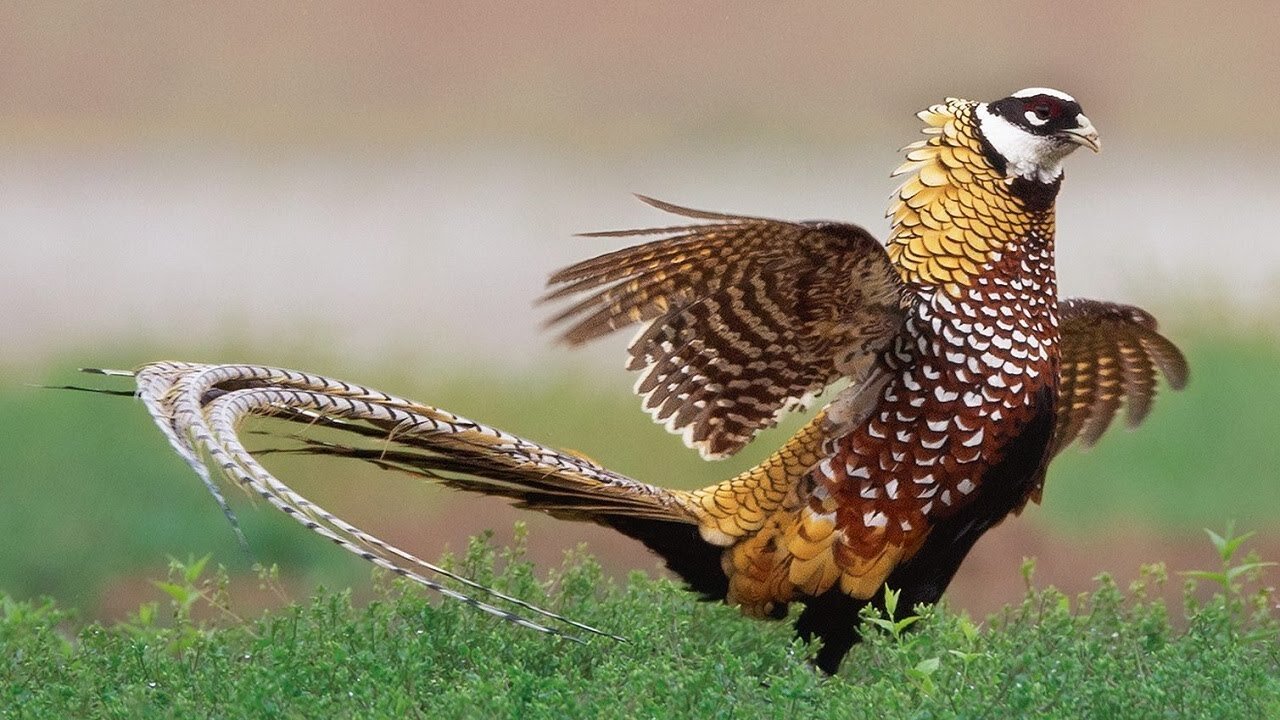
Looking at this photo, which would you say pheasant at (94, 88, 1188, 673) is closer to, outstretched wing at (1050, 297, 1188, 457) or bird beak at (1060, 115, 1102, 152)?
bird beak at (1060, 115, 1102, 152)

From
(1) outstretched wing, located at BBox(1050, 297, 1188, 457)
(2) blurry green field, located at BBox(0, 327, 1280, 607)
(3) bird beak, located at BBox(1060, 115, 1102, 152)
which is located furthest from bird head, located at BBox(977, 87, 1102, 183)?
(2) blurry green field, located at BBox(0, 327, 1280, 607)

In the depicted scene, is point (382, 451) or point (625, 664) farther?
point (382, 451)

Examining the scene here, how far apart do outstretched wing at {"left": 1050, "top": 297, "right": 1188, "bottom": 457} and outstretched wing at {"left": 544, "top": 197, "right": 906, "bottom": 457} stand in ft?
3.05

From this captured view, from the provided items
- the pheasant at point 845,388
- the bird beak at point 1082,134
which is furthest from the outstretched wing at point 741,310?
the bird beak at point 1082,134

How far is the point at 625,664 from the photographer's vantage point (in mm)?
4324

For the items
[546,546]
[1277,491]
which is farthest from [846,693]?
[1277,491]

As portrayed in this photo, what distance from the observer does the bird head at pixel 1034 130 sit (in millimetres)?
4875

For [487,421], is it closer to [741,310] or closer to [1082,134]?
[741,310]

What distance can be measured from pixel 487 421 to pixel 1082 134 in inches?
124

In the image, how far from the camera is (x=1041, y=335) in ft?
15.9

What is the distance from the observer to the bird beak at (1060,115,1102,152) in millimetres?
4867

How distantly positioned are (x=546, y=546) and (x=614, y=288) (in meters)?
2.27

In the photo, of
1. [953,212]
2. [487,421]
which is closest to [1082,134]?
[953,212]

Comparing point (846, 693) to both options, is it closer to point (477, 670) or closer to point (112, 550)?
point (477, 670)
